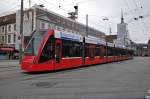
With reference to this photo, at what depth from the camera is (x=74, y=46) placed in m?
21.2

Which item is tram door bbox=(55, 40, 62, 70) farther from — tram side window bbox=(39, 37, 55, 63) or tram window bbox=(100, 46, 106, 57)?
tram window bbox=(100, 46, 106, 57)

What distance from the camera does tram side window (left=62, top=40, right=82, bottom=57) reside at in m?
19.0

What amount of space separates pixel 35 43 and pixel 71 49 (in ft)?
14.9

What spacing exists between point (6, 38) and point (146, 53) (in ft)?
314

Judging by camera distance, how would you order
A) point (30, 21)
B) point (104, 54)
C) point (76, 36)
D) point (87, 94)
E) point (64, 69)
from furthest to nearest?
point (30, 21) < point (104, 54) < point (76, 36) < point (64, 69) < point (87, 94)

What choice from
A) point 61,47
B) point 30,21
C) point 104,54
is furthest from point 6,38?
point 61,47

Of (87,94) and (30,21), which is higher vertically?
(30,21)

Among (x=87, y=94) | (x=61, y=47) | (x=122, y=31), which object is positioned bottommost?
(x=87, y=94)

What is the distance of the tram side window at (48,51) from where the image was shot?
53.6ft

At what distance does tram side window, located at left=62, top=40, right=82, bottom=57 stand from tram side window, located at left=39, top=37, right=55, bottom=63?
174cm

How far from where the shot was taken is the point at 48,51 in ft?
55.1

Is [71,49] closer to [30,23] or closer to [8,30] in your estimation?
[30,23]

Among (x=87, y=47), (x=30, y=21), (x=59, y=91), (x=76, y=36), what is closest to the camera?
(x=59, y=91)

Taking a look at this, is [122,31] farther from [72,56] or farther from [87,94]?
[87,94]
